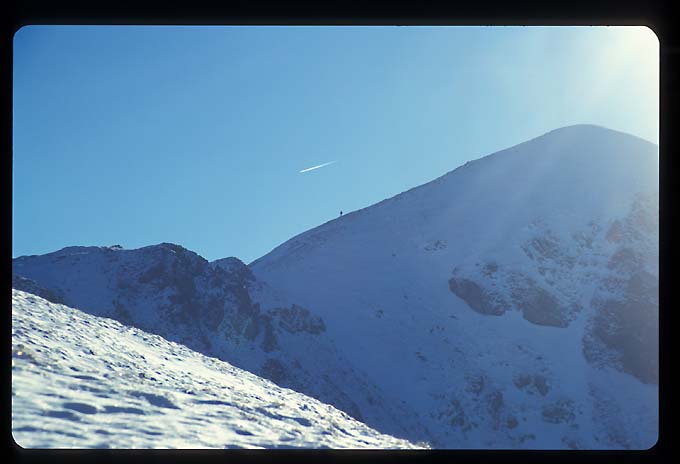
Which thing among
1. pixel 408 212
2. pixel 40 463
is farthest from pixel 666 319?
pixel 408 212

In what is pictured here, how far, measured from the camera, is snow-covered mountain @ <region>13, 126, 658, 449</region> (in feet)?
167

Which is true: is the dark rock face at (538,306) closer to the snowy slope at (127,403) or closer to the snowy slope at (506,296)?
the snowy slope at (506,296)

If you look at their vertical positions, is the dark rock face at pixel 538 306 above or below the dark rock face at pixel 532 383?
above

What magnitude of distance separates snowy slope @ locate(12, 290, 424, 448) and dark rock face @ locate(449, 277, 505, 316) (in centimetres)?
6096

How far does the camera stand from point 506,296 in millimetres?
72125

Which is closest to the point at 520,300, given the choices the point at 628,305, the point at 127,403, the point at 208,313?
the point at 628,305

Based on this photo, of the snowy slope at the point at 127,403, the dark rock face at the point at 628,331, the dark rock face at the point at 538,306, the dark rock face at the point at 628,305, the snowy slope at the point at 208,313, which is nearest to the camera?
the snowy slope at the point at 127,403

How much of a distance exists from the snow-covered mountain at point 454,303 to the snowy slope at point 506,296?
7.9 inches

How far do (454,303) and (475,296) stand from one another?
8.19ft

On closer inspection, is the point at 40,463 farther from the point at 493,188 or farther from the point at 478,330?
the point at 493,188

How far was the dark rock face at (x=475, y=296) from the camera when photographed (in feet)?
232

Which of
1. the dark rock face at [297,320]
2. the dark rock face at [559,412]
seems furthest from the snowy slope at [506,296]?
the dark rock face at [297,320]

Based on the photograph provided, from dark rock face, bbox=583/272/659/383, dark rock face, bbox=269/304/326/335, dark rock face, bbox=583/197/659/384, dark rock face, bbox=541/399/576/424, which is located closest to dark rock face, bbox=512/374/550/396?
dark rock face, bbox=541/399/576/424

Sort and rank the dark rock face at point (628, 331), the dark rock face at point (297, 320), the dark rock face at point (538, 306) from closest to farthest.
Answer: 1. the dark rock face at point (297, 320)
2. the dark rock face at point (628, 331)
3. the dark rock face at point (538, 306)
